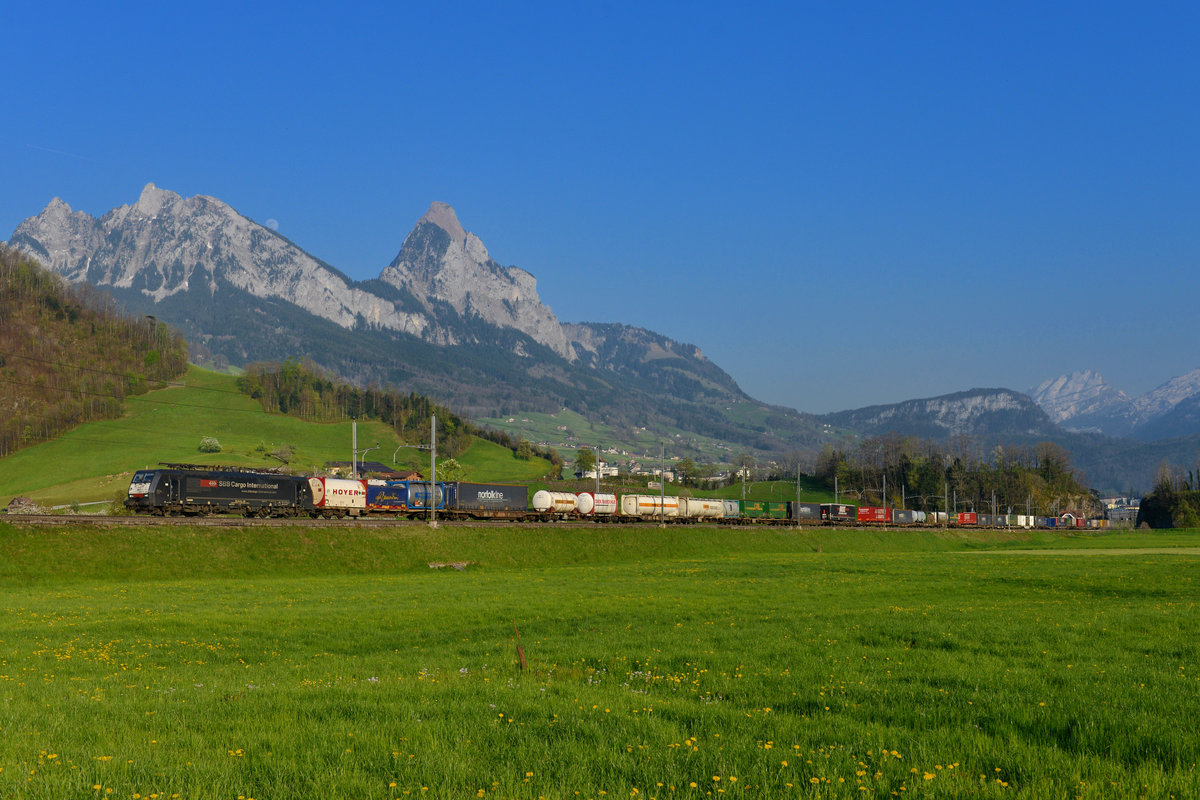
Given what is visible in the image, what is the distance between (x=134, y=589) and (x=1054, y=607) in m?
45.4

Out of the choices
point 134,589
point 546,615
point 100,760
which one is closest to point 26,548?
point 134,589

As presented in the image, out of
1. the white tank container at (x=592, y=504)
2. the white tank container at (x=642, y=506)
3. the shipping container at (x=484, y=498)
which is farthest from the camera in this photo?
the white tank container at (x=642, y=506)

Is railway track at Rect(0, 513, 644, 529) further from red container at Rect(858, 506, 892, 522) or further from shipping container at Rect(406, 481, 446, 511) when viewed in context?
red container at Rect(858, 506, 892, 522)

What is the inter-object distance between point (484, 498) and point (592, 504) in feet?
51.0

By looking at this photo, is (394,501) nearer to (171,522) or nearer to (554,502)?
(554,502)

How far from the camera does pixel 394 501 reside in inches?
3629

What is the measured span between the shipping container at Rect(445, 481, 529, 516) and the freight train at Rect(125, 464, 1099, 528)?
121 mm

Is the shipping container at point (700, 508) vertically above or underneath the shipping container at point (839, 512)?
above

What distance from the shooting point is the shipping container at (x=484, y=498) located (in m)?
97.9

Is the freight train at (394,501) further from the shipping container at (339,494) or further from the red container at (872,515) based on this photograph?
the red container at (872,515)

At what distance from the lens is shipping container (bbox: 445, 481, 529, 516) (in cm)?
9794

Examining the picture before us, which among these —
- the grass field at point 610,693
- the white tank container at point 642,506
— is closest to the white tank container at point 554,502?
the white tank container at point 642,506

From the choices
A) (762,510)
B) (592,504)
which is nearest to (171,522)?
(592,504)

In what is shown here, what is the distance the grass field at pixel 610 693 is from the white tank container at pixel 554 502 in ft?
210
